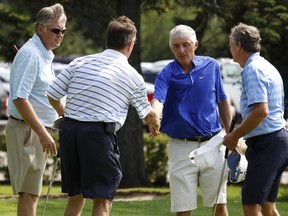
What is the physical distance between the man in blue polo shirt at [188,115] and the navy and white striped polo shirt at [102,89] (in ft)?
2.27

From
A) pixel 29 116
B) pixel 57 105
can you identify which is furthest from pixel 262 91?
pixel 29 116

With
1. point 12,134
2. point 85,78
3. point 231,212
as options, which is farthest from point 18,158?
point 231,212

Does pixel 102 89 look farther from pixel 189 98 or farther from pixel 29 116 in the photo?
pixel 189 98

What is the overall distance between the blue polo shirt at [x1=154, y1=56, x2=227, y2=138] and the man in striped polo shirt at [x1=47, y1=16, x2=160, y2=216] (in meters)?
0.65

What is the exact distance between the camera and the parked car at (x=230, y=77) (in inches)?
613

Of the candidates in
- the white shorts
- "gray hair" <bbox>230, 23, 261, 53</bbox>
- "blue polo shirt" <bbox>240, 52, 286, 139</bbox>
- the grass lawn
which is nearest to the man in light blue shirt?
the white shorts

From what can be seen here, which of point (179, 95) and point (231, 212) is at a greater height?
point (179, 95)

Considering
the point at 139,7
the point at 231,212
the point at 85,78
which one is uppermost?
the point at 85,78

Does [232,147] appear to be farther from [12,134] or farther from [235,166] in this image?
[12,134]

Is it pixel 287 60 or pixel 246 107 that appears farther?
pixel 287 60

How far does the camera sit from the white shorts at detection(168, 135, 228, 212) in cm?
813

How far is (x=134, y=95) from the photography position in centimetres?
738

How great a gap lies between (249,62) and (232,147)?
0.69 m

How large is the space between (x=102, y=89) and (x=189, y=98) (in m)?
1.05
